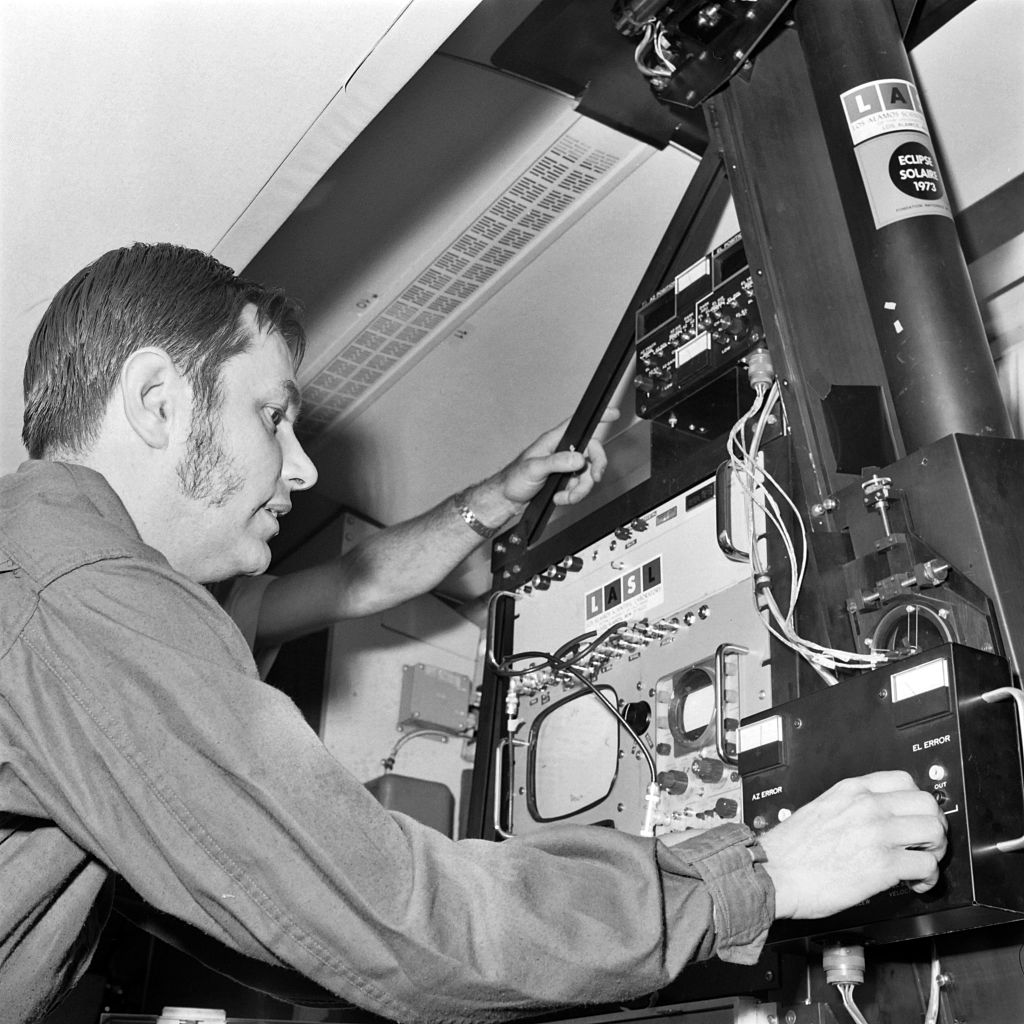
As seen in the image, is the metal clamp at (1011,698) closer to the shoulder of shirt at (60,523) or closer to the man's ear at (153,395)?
the shoulder of shirt at (60,523)

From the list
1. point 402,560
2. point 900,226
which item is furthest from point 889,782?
point 402,560

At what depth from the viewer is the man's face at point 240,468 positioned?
1640 millimetres

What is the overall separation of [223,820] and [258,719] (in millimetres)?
98

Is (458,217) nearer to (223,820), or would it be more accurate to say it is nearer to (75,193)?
(75,193)

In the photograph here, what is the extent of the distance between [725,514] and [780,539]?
0.55 feet

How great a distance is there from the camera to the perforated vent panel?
2555 millimetres

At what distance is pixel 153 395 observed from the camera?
1633mm

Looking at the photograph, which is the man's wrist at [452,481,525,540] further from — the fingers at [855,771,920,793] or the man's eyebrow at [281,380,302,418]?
the fingers at [855,771,920,793]

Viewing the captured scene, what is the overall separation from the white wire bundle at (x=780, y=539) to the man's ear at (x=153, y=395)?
2.63ft

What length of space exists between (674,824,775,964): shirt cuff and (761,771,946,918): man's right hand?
0.08 ft

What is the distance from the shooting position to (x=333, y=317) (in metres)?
2.94

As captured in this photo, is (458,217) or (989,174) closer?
(989,174)

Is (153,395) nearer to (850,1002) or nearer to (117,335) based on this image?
(117,335)

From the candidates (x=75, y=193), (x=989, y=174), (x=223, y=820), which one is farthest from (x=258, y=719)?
(x=989, y=174)
